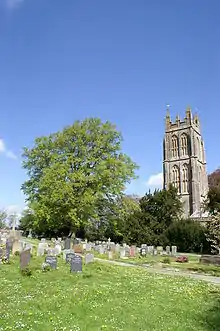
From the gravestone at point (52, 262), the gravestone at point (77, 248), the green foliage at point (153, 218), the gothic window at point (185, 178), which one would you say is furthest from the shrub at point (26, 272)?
the gothic window at point (185, 178)

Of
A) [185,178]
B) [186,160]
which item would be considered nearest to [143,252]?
[185,178]

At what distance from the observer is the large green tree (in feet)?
110

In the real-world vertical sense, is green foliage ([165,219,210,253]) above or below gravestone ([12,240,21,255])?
above

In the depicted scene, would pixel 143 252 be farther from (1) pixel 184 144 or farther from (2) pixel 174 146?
(2) pixel 174 146

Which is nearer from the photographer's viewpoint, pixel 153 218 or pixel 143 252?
pixel 143 252

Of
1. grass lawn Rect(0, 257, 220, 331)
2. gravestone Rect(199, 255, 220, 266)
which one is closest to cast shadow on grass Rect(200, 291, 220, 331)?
grass lawn Rect(0, 257, 220, 331)

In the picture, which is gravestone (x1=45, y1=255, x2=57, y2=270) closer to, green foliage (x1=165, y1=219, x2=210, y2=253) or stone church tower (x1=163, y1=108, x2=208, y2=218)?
green foliage (x1=165, y1=219, x2=210, y2=253)

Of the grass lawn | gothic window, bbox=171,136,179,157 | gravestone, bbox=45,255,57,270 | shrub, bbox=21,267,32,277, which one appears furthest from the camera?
gothic window, bbox=171,136,179,157

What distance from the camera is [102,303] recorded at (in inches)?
360

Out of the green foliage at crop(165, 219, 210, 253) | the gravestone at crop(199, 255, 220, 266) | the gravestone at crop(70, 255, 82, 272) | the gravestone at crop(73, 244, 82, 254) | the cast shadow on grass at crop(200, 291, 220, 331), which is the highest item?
the green foliage at crop(165, 219, 210, 253)

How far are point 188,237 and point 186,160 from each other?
139ft

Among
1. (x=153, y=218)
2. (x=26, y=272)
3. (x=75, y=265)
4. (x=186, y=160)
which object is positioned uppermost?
(x=186, y=160)

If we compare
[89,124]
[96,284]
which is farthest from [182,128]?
[96,284]

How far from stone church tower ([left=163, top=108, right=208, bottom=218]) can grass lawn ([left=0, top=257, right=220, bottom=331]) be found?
203 ft
